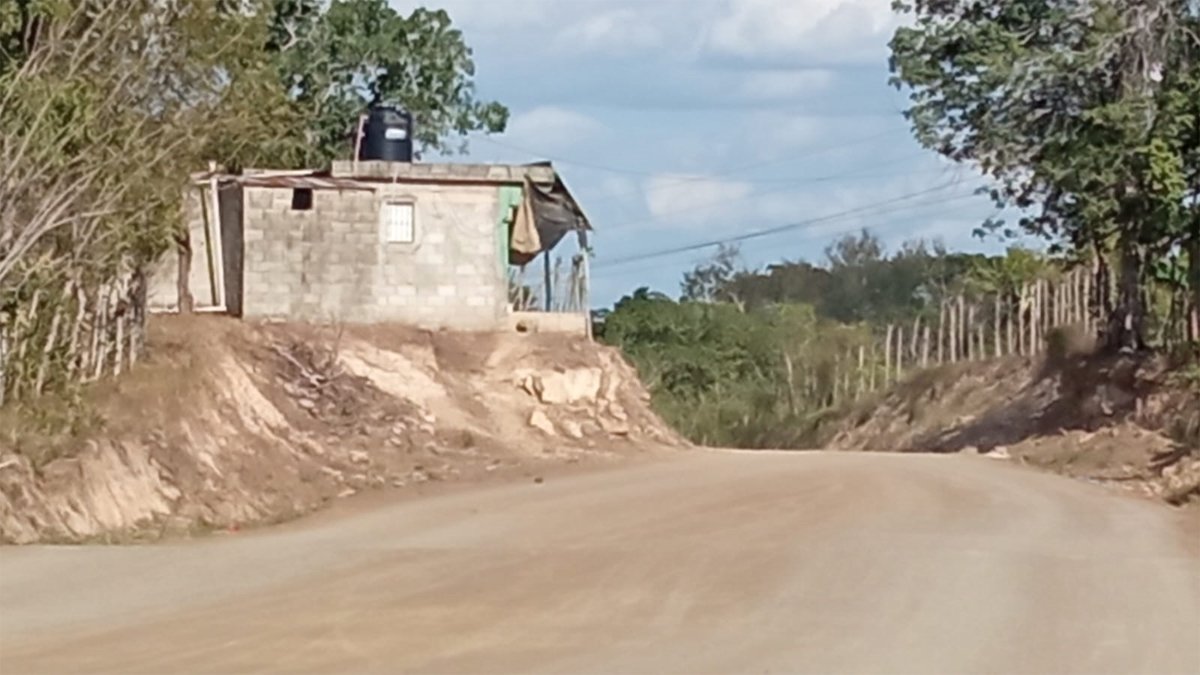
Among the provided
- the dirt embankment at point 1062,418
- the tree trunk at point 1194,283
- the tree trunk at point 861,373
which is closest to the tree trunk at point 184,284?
the dirt embankment at point 1062,418

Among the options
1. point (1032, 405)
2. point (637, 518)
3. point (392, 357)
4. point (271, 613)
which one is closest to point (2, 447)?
point (637, 518)

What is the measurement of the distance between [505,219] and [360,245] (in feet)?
8.80

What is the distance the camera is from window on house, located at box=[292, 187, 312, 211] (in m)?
36.0

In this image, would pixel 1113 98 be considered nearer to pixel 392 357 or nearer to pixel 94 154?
pixel 392 357

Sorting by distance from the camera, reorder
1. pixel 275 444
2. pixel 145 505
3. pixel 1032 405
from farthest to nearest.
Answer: pixel 1032 405
pixel 275 444
pixel 145 505

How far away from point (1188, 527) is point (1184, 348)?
43.9 ft

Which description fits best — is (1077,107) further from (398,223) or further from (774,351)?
(774,351)

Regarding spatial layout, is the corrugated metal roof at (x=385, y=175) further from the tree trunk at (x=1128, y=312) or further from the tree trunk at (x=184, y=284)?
the tree trunk at (x=1128, y=312)

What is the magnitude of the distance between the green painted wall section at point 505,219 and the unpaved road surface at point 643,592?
433 inches

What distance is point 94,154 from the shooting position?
2352 cm

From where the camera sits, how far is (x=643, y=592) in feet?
53.5

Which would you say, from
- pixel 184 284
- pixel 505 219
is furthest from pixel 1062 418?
pixel 184 284

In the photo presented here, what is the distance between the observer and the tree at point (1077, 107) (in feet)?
111

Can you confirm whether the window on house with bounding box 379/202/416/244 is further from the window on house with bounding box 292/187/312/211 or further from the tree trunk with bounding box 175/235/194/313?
the tree trunk with bounding box 175/235/194/313
